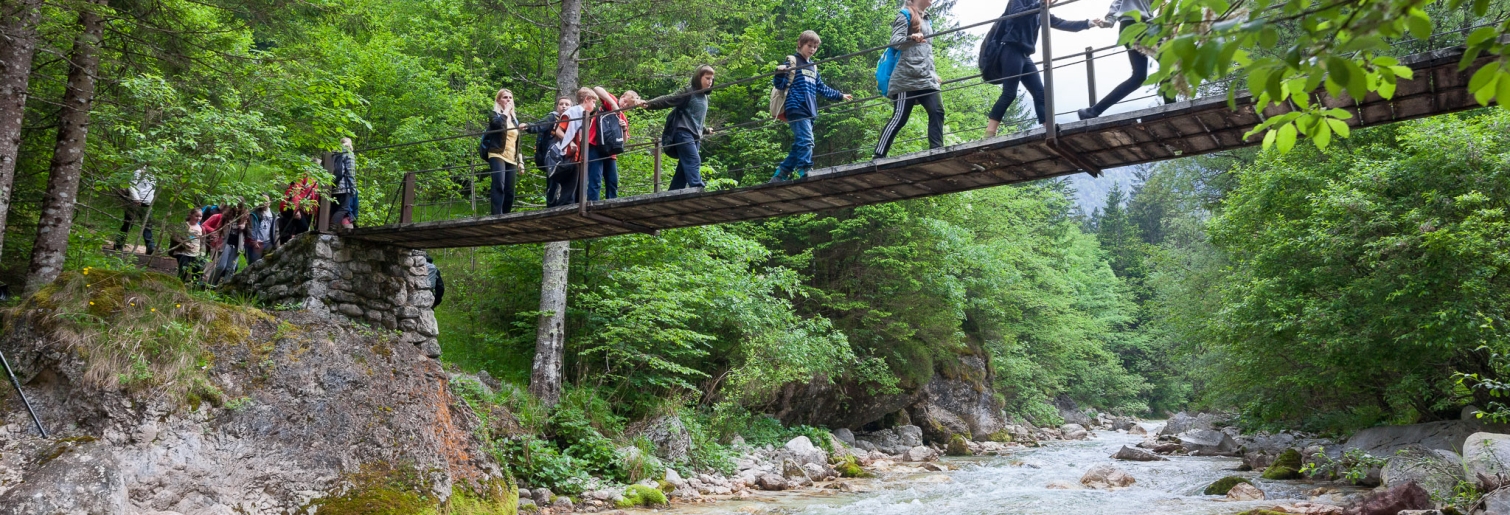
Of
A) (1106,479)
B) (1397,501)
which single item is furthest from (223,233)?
(1397,501)

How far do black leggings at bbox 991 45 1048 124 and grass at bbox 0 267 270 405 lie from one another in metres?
6.50

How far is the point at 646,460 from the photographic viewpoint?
11.6 metres

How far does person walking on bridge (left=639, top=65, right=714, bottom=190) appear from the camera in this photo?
8258 mm

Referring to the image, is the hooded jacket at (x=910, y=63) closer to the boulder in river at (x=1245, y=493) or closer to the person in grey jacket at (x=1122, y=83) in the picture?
the person in grey jacket at (x=1122, y=83)

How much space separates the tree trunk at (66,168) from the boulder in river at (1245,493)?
13.7 meters

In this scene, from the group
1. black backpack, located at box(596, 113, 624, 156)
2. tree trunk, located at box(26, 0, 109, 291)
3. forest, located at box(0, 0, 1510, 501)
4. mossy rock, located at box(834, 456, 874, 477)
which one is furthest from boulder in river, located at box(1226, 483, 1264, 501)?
tree trunk, located at box(26, 0, 109, 291)

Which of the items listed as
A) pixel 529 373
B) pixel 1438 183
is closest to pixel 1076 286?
pixel 1438 183

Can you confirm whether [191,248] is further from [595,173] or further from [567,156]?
[595,173]

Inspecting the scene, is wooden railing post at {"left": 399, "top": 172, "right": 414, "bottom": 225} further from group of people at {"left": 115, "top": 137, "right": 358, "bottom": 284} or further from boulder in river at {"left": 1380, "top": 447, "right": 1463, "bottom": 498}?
boulder in river at {"left": 1380, "top": 447, "right": 1463, "bottom": 498}

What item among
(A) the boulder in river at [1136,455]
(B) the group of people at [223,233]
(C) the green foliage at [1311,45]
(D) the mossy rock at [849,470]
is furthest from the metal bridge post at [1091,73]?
(A) the boulder in river at [1136,455]

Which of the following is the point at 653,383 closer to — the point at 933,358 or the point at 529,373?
the point at 529,373

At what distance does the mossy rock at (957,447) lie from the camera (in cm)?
2198

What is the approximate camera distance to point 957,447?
22.1 meters

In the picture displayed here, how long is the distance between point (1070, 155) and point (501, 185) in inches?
218
